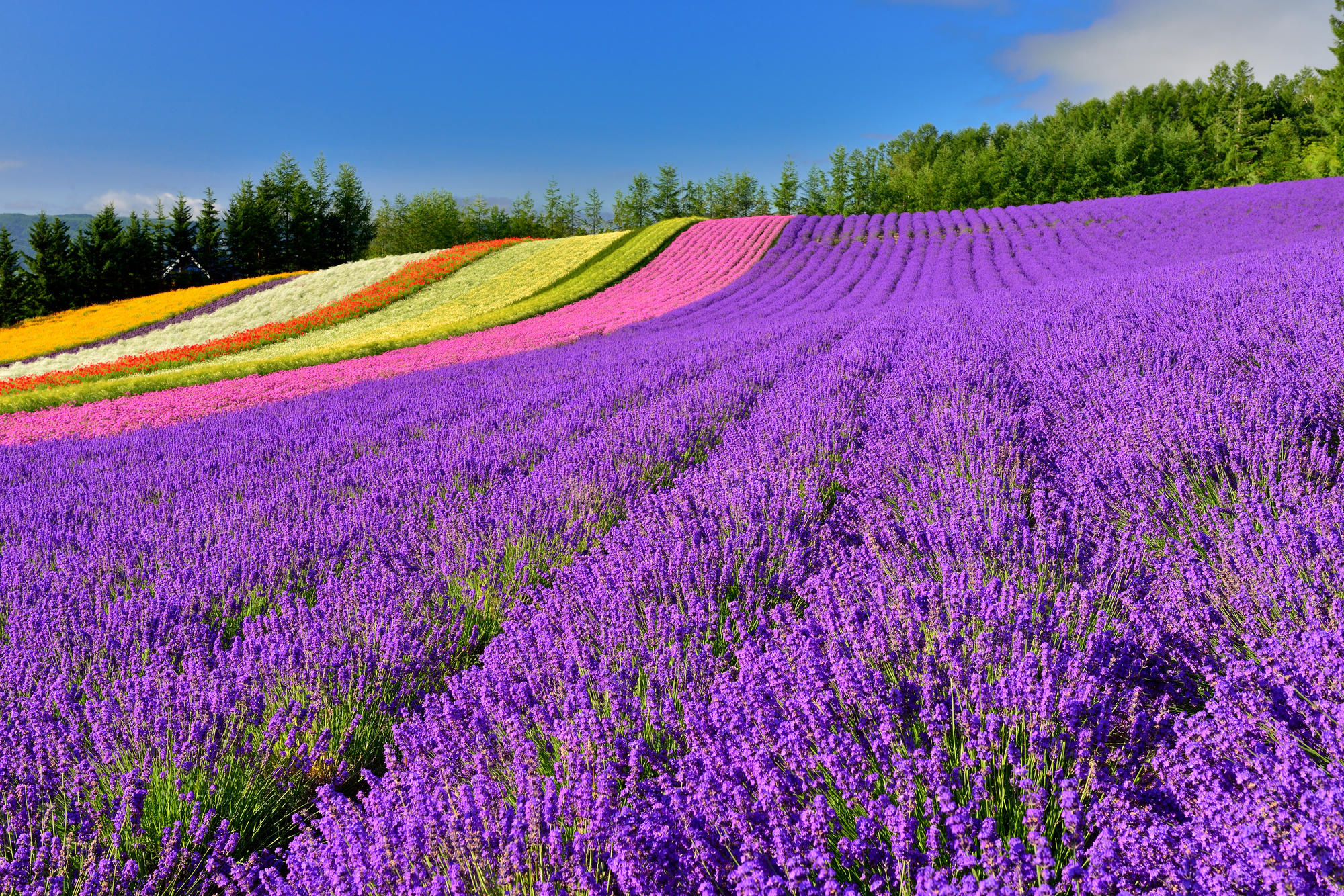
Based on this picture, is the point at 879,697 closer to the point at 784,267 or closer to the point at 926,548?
the point at 926,548

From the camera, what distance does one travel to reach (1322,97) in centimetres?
4250

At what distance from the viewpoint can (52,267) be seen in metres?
31.8

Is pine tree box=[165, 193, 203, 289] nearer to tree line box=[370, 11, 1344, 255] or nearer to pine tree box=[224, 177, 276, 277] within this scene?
pine tree box=[224, 177, 276, 277]

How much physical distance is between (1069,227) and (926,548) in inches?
862

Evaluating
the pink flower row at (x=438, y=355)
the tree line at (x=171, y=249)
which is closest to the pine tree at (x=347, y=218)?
the tree line at (x=171, y=249)

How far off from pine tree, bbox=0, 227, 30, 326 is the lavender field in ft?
130

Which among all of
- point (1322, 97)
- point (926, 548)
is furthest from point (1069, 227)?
point (1322, 97)

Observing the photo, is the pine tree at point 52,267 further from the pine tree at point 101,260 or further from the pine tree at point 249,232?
the pine tree at point 249,232

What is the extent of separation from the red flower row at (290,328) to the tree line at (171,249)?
13.8 m

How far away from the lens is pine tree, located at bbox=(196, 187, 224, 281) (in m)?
34.3

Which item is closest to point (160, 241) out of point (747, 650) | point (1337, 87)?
point (747, 650)

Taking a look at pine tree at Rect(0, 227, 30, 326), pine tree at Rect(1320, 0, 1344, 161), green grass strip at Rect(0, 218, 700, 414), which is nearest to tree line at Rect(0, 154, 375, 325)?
pine tree at Rect(0, 227, 30, 326)

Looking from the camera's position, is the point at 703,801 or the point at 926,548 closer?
the point at 703,801

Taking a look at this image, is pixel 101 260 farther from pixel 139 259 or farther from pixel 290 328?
pixel 290 328
